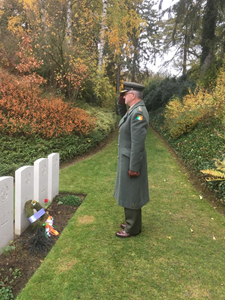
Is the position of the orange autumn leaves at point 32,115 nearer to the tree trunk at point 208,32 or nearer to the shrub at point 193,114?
the shrub at point 193,114

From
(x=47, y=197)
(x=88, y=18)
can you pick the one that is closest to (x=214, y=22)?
(x=88, y=18)

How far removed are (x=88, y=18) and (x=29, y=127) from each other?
8399 mm

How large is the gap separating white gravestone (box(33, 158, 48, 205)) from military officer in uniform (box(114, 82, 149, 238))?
1.38 meters

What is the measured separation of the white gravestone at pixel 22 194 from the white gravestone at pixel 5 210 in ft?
0.79

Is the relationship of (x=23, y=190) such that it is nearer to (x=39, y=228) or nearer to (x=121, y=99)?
(x=39, y=228)

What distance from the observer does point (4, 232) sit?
2.76 metres

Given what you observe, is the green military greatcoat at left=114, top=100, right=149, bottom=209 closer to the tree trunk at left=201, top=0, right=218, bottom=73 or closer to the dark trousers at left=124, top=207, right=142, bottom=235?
the dark trousers at left=124, top=207, right=142, bottom=235

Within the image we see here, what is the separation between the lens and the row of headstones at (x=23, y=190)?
2.72 metres

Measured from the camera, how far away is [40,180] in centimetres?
368

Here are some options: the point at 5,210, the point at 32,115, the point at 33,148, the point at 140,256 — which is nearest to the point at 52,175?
the point at 5,210

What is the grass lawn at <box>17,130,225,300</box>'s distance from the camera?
7.42 feet

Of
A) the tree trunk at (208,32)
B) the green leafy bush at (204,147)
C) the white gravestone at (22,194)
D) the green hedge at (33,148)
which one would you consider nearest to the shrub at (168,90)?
the tree trunk at (208,32)

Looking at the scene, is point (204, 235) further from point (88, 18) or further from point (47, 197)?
point (88, 18)

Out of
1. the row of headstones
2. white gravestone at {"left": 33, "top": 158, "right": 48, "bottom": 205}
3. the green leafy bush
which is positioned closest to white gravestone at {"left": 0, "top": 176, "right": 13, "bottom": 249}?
the row of headstones
